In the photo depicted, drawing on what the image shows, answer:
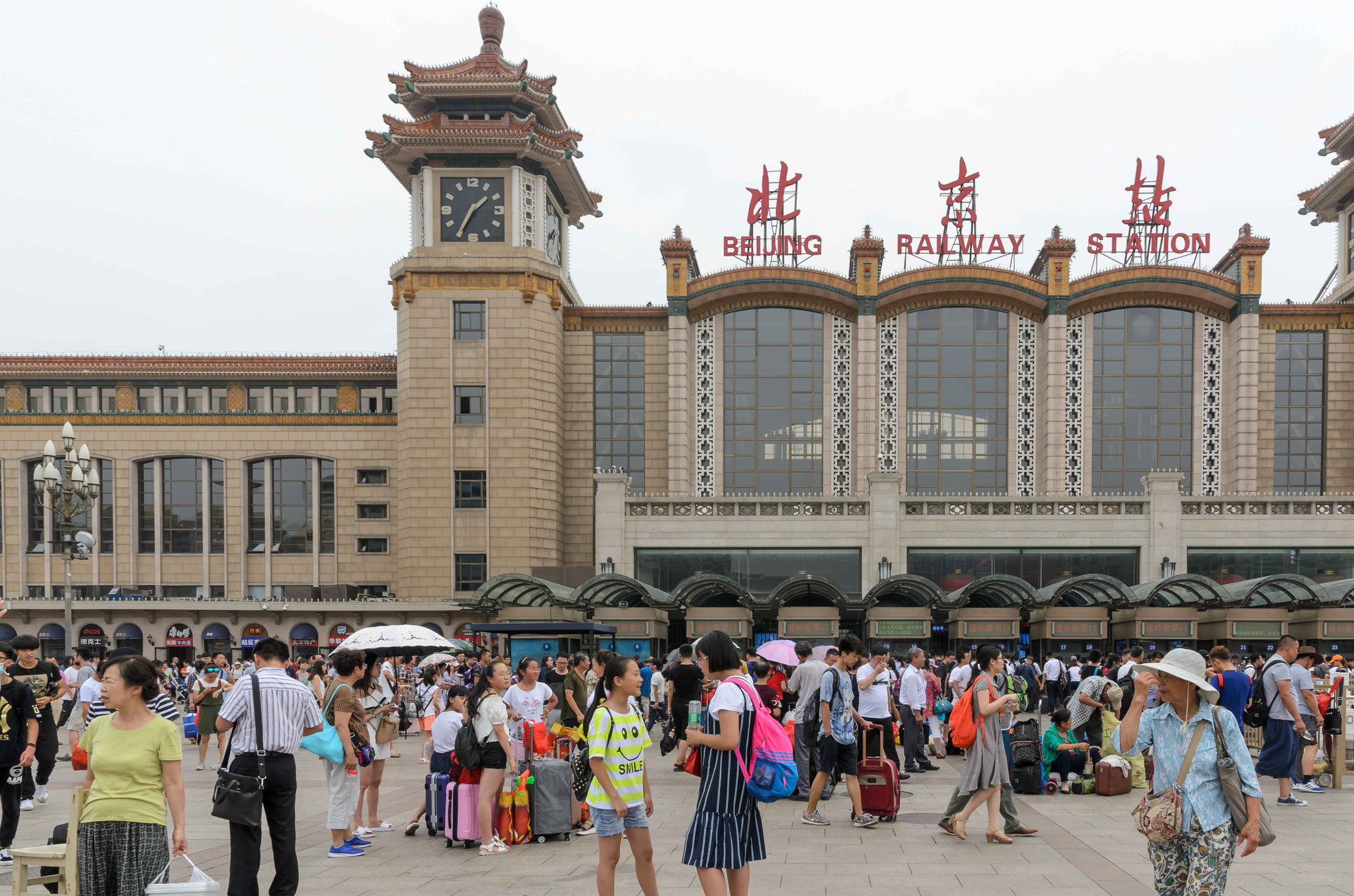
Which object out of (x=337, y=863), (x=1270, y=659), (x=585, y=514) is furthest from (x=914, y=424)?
(x=337, y=863)

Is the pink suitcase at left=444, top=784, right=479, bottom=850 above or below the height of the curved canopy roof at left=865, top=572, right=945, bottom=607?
above

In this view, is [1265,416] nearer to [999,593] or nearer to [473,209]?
[999,593]

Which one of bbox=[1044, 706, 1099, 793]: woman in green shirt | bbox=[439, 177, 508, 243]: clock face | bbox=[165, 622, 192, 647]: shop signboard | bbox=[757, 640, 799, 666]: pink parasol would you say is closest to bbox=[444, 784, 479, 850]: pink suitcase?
bbox=[757, 640, 799, 666]: pink parasol

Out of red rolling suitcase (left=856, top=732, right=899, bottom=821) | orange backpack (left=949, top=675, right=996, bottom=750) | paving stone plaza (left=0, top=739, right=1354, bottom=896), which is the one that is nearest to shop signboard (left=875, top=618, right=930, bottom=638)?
paving stone plaza (left=0, top=739, right=1354, bottom=896)

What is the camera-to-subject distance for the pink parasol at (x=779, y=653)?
13.6 m

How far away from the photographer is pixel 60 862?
245 inches

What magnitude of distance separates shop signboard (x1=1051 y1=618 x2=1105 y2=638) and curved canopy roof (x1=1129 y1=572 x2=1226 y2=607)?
144 cm

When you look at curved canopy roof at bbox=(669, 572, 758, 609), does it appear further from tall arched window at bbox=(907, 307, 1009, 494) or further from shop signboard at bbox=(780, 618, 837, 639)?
tall arched window at bbox=(907, 307, 1009, 494)

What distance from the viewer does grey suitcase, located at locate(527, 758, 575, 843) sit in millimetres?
10914

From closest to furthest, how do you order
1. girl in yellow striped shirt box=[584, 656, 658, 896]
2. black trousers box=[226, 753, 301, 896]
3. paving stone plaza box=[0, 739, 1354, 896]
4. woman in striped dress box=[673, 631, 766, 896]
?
woman in striped dress box=[673, 631, 766, 896] < girl in yellow striped shirt box=[584, 656, 658, 896] < black trousers box=[226, 753, 301, 896] < paving stone plaza box=[0, 739, 1354, 896]

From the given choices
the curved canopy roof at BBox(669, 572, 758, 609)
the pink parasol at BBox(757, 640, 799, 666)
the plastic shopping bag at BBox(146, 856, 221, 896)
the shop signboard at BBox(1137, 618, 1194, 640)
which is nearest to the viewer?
the plastic shopping bag at BBox(146, 856, 221, 896)

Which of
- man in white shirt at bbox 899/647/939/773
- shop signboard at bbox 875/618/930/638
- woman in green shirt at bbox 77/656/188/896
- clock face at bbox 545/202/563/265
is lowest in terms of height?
shop signboard at bbox 875/618/930/638

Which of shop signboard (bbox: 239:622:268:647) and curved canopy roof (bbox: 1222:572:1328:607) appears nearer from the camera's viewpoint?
curved canopy roof (bbox: 1222:572:1328:607)

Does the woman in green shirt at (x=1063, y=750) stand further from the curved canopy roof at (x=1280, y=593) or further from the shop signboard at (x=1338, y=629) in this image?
the shop signboard at (x=1338, y=629)
